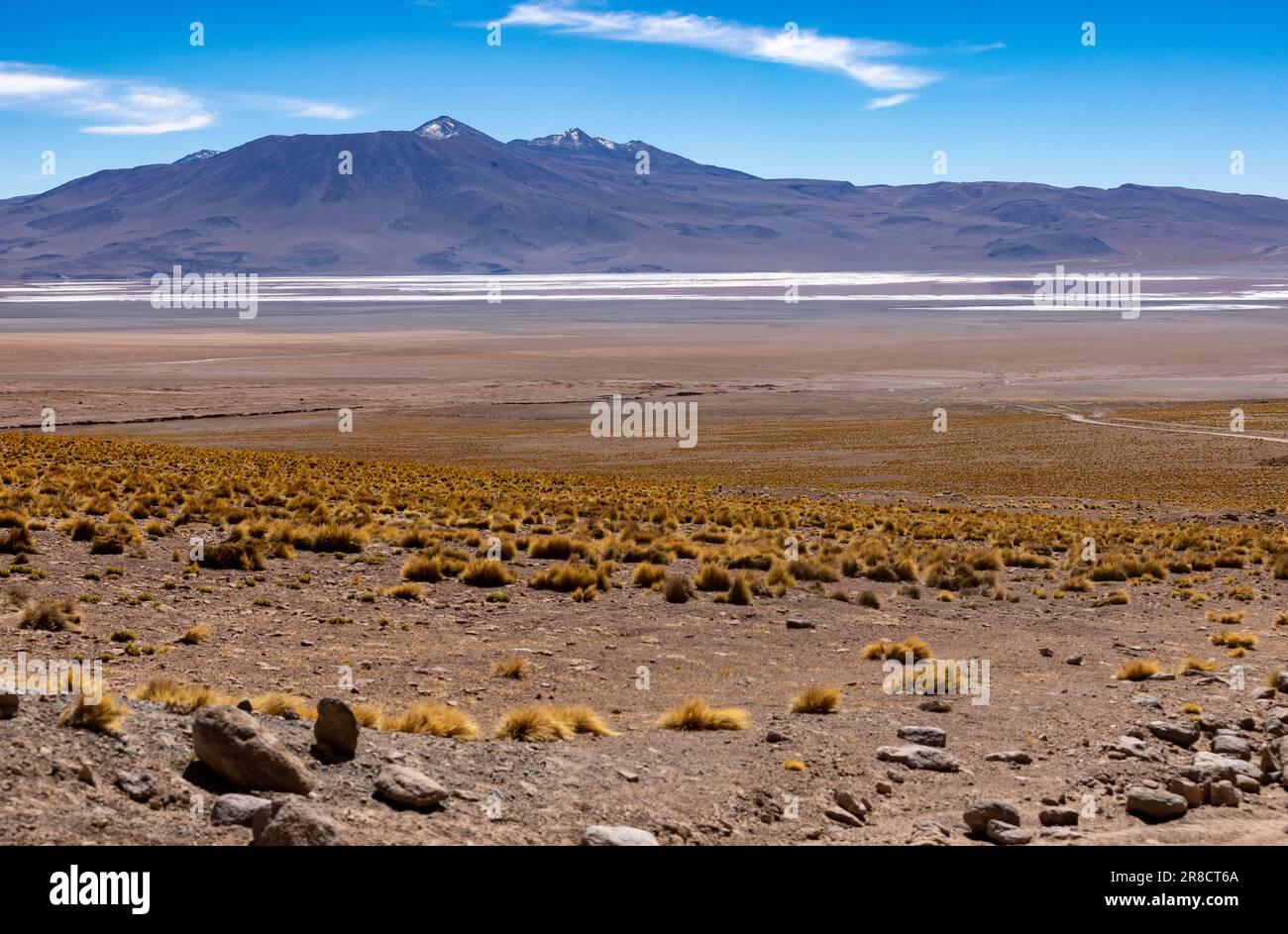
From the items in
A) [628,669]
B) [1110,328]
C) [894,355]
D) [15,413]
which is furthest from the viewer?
[1110,328]

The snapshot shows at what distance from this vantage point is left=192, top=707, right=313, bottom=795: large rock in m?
6.75

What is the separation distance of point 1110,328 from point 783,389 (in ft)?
202

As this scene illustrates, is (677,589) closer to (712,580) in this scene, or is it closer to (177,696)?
(712,580)

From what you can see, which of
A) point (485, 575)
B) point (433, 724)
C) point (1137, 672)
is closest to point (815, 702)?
point (433, 724)

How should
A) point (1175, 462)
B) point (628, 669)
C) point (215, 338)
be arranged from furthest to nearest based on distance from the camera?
1. point (215, 338)
2. point (1175, 462)
3. point (628, 669)

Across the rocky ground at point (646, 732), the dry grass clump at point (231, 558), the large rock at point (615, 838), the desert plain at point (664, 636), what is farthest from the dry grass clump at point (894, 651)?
the dry grass clump at point (231, 558)

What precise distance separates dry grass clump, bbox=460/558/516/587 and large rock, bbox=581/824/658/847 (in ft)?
28.4

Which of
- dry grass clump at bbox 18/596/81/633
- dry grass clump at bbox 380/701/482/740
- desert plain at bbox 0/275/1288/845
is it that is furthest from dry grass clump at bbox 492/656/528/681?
dry grass clump at bbox 18/596/81/633

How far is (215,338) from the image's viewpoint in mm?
105000

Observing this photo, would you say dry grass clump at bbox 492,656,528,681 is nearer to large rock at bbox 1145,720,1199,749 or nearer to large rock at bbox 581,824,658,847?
large rock at bbox 581,824,658,847
